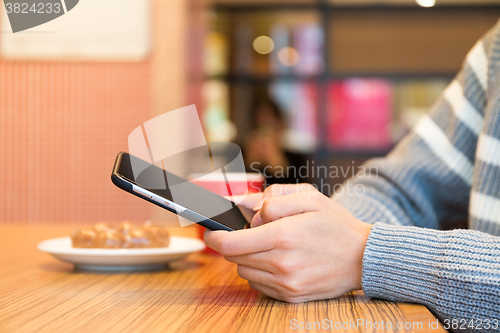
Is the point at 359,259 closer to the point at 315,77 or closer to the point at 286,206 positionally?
the point at 286,206

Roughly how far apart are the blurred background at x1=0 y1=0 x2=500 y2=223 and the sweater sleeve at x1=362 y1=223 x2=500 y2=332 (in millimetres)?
1595

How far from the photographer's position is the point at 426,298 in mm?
464

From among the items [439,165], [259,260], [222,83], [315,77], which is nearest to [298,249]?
[259,260]

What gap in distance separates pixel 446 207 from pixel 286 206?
534mm

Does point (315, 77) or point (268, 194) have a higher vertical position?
point (315, 77)

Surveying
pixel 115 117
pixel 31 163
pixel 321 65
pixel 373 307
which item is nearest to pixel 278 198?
pixel 373 307

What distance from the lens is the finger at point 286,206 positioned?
48 cm

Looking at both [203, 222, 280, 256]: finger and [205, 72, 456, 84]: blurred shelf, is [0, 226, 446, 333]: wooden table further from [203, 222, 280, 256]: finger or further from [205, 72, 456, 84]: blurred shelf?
[205, 72, 456, 84]: blurred shelf

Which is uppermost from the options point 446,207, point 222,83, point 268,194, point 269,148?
point 222,83

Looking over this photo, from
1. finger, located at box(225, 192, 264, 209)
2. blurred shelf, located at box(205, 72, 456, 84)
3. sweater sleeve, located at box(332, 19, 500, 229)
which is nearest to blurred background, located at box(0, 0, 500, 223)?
blurred shelf, located at box(205, 72, 456, 84)

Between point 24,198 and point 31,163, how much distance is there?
0.17 metres

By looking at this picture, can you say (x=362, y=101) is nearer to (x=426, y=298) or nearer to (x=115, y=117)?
(x=115, y=117)

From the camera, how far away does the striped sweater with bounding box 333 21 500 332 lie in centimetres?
46

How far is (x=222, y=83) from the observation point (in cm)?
322
